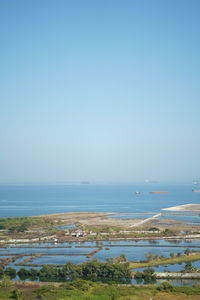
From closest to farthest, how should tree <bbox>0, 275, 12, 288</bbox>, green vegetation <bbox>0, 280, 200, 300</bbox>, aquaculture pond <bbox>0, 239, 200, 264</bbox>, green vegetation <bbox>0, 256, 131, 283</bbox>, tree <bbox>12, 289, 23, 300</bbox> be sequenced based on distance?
tree <bbox>12, 289, 23, 300</bbox>
green vegetation <bbox>0, 280, 200, 300</bbox>
tree <bbox>0, 275, 12, 288</bbox>
green vegetation <bbox>0, 256, 131, 283</bbox>
aquaculture pond <bbox>0, 239, 200, 264</bbox>

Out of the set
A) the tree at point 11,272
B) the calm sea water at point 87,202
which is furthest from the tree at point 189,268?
the calm sea water at point 87,202

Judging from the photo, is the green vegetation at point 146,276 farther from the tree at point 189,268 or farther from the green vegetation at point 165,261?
the tree at point 189,268

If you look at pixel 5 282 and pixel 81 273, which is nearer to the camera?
pixel 5 282

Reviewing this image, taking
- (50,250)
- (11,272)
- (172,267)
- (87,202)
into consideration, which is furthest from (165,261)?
(87,202)

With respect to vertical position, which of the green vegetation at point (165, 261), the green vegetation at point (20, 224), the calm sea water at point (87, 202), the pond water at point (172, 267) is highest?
the calm sea water at point (87, 202)

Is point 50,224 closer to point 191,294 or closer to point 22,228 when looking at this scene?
point 22,228

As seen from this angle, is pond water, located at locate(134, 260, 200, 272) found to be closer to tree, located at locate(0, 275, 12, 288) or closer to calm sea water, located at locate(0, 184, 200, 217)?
tree, located at locate(0, 275, 12, 288)

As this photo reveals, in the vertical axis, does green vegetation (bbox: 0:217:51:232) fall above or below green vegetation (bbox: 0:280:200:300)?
above

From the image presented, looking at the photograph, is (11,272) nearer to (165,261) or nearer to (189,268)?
(165,261)

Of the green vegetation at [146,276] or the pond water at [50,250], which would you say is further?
the pond water at [50,250]

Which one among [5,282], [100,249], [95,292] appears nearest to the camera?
[95,292]

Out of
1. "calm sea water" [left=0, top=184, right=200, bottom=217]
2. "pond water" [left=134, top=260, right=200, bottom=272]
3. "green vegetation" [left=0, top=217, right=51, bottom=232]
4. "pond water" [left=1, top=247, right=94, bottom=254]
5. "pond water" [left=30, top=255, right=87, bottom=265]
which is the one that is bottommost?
"pond water" [left=134, top=260, right=200, bottom=272]

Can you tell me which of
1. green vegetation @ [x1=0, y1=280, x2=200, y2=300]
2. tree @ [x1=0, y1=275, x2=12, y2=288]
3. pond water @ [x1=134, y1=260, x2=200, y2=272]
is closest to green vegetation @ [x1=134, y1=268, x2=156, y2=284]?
pond water @ [x1=134, y1=260, x2=200, y2=272]
